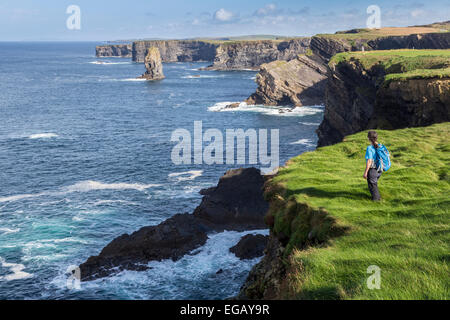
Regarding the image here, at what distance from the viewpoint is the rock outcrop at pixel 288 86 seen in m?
120

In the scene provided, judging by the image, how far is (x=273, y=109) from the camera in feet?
379

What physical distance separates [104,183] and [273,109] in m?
68.3

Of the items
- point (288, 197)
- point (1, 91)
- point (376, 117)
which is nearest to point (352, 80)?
point (376, 117)

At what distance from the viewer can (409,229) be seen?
12281mm

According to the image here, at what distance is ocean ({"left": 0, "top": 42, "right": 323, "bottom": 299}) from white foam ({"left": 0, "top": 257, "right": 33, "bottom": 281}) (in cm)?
16

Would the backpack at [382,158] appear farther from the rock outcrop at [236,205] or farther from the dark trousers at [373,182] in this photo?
the rock outcrop at [236,205]

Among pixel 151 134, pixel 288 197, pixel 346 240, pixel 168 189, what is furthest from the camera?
pixel 151 134

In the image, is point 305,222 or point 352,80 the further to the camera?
point 352,80

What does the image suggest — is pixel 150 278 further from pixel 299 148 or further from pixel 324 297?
pixel 299 148

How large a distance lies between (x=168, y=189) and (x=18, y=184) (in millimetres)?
19766

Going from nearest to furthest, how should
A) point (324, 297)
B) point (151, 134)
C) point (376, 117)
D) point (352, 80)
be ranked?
point (324, 297)
point (376, 117)
point (352, 80)
point (151, 134)

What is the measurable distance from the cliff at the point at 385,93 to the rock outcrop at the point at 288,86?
44979 mm

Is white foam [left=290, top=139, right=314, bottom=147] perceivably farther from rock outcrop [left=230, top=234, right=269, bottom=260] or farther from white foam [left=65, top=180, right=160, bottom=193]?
rock outcrop [left=230, top=234, right=269, bottom=260]

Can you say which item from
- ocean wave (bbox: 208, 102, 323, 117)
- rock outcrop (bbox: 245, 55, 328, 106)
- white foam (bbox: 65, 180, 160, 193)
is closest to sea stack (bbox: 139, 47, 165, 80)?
ocean wave (bbox: 208, 102, 323, 117)
